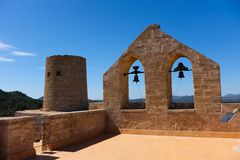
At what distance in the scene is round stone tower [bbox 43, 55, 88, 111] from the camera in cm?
1537

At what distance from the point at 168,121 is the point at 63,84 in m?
8.63

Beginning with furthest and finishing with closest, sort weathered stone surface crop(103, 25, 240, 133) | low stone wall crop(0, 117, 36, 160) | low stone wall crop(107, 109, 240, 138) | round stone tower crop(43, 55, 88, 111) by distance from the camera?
1. round stone tower crop(43, 55, 88, 111)
2. weathered stone surface crop(103, 25, 240, 133)
3. low stone wall crop(107, 109, 240, 138)
4. low stone wall crop(0, 117, 36, 160)

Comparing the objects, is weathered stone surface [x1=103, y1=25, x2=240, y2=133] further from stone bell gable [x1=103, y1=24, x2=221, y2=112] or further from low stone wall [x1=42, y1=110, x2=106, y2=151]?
low stone wall [x1=42, y1=110, x2=106, y2=151]

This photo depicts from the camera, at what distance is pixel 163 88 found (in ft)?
30.7

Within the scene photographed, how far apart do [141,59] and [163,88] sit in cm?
161

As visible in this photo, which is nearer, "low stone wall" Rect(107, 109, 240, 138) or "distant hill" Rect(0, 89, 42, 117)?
"low stone wall" Rect(107, 109, 240, 138)

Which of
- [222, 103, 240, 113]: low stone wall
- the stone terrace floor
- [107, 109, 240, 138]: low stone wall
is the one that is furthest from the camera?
[107, 109, 240, 138]: low stone wall

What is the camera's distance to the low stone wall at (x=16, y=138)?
556 centimetres

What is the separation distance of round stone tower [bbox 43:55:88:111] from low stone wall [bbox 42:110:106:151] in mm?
6052

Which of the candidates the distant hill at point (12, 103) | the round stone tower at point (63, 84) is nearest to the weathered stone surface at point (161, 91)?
the round stone tower at point (63, 84)

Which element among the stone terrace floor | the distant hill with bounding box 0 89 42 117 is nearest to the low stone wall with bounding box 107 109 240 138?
the stone terrace floor

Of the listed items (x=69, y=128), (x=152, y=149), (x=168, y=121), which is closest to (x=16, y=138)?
(x=69, y=128)

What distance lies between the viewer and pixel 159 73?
948 cm

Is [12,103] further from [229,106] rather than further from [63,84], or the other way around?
[229,106]
